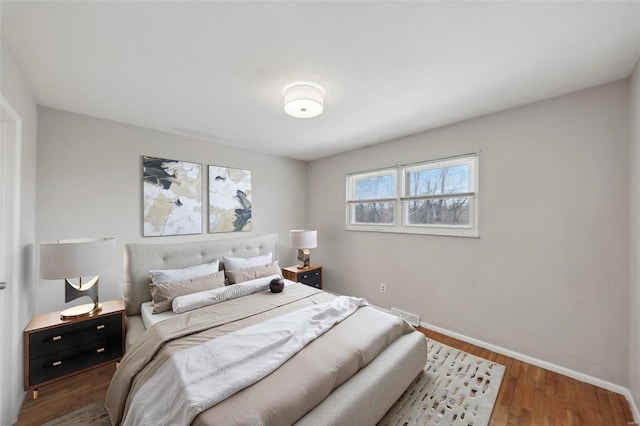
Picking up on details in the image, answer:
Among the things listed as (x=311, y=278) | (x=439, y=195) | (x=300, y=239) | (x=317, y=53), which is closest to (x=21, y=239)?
(x=317, y=53)

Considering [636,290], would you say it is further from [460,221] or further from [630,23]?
[630,23]

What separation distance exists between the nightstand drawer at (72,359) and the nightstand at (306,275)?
6.63ft

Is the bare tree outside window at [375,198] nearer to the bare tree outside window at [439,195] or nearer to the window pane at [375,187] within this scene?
the window pane at [375,187]

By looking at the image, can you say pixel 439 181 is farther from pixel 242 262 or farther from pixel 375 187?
pixel 242 262

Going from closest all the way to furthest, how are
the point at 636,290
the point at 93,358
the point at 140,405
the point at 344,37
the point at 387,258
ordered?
the point at 140,405, the point at 344,37, the point at 636,290, the point at 93,358, the point at 387,258

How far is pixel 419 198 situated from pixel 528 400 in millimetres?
2038

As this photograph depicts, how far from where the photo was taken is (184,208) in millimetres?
3082

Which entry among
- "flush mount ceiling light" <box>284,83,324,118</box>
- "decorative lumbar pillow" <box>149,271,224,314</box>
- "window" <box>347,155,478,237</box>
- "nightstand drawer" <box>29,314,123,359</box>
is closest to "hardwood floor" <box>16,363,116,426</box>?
"nightstand drawer" <box>29,314,123,359</box>

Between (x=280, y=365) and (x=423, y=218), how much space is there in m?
2.40

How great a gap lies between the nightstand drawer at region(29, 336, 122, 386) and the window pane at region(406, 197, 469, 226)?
11.1 feet

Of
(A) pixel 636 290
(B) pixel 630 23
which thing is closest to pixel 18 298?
(B) pixel 630 23

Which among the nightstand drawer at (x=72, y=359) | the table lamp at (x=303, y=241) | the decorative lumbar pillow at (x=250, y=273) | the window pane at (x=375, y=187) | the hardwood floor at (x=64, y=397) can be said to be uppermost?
the window pane at (x=375, y=187)

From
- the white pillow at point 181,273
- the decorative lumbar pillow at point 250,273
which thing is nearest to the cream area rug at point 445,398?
the white pillow at point 181,273

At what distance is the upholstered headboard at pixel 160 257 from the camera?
2429mm
